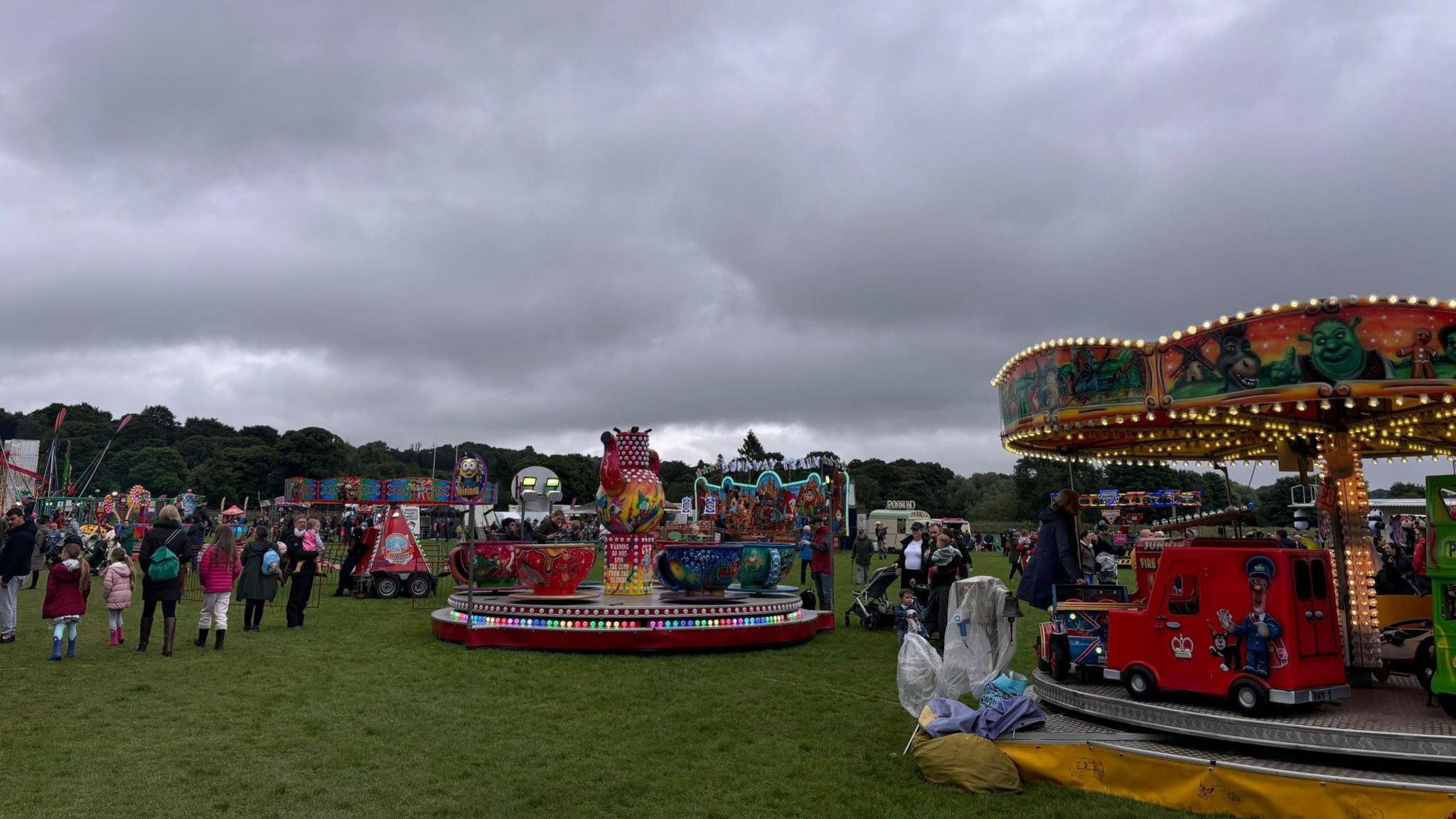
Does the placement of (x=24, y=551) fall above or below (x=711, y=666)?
above

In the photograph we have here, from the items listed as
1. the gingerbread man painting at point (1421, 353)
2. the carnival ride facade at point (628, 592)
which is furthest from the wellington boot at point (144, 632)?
the gingerbread man painting at point (1421, 353)

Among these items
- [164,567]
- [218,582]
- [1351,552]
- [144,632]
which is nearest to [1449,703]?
[1351,552]

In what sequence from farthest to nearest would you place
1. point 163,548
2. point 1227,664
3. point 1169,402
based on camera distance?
point 163,548, point 1169,402, point 1227,664

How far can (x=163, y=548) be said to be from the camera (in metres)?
11.1

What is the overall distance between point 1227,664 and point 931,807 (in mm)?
2489

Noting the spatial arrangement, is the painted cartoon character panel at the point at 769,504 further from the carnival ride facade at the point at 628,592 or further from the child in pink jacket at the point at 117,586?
the child in pink jacket at the point at 117,586

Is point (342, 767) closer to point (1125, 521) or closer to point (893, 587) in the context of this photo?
point (893, 587)

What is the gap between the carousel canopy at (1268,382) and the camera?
19.9 ft

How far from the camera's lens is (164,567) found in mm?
11055

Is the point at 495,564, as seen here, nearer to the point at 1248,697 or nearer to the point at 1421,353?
the point at 1248,697

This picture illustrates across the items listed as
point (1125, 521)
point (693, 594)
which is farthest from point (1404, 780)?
point (1125, 521)

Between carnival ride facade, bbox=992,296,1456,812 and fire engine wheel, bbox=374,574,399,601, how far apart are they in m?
15.8

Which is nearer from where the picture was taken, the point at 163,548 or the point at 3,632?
the point at 163,548

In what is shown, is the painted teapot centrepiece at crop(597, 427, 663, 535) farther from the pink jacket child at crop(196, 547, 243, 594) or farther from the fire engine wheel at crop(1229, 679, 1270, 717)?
the fire engine wheel at crop(1229, 679, 1270, 717)
